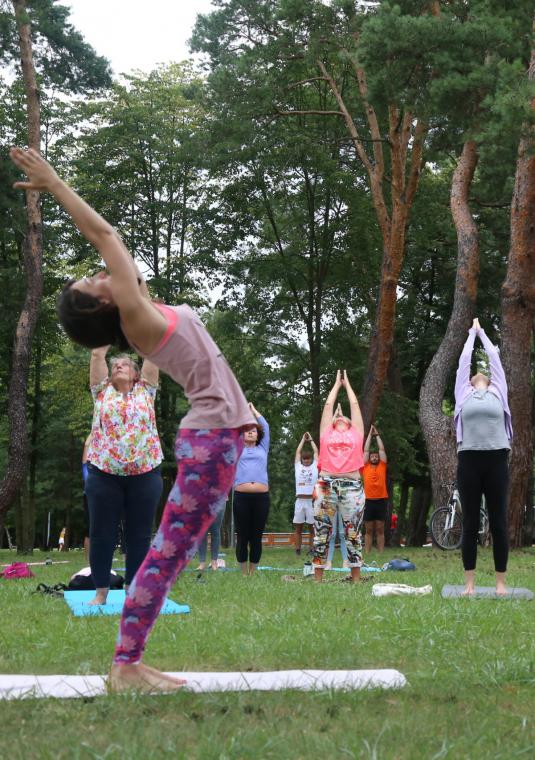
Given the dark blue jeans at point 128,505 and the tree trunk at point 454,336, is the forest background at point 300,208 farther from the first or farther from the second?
the dark blue jeans at point 128,505

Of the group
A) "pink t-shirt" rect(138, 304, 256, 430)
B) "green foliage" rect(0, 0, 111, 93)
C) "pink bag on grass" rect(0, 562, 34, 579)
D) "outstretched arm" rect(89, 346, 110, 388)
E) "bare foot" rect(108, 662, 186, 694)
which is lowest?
"pink bag on grass" rect(0, 562, 34, 579)

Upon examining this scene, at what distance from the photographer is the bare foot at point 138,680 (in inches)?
150

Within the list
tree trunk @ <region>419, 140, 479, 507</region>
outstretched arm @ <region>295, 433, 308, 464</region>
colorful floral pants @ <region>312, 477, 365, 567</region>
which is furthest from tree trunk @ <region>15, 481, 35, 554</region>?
colorful floral pants @ <region>312, 477, 365, 567</region>

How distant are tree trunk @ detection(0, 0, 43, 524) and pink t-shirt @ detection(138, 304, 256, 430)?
15.5m

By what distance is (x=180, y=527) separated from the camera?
3.83 m

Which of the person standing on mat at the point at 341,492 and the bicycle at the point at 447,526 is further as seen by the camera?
the bicycle at the point at 447,526

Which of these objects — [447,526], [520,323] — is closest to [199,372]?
[520,323]

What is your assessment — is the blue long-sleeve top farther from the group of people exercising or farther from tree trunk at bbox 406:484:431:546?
tree trunk at bbox 406:484:431:546

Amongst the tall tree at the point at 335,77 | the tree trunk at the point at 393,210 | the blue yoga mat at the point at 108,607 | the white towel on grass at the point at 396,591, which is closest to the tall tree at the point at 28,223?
the tall tree at the point at 335,77

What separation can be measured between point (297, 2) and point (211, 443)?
1761 centimetres

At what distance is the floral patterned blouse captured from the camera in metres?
6.85

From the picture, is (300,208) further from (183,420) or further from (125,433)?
(183,420)

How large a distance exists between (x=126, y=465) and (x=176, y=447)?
298 cm

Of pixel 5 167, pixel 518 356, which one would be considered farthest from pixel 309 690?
pixel 5 167
